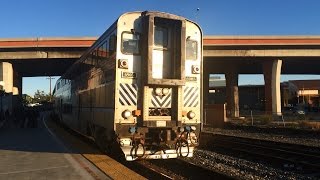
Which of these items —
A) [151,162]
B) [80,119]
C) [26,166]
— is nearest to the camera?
[26,166]

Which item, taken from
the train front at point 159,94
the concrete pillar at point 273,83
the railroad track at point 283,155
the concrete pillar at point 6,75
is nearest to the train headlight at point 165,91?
the train front at point 159,94

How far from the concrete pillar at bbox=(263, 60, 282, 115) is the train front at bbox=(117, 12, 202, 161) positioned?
1490 inches

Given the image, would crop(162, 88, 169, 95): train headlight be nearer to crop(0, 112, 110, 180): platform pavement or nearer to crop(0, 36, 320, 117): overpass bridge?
crop(0, 112, 110, 180): platform pavement

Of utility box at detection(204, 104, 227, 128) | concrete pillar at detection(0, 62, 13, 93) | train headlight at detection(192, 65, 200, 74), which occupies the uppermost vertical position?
concrete pillar at detection(0, 62, 13, 93)

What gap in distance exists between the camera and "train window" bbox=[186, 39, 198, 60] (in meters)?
13.4

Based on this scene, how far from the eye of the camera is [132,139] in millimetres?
12289

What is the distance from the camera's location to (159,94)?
12562 millimetres

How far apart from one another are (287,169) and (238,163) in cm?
153

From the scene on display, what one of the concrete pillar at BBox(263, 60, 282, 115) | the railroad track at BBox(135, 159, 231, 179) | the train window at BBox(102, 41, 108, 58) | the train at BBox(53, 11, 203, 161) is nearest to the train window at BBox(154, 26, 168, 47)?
the train at BBox(53, 11, 203, 161)

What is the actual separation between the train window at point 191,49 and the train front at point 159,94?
43mm

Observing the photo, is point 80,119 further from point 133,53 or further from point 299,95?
point 299,95

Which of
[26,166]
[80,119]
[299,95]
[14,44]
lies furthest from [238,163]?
[299,95]

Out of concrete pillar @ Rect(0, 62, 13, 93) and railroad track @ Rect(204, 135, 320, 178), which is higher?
concrete pillar @ Rect(0, 62, 13, 93)

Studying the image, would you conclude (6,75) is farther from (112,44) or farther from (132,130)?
(132,130)
